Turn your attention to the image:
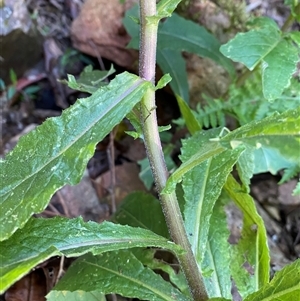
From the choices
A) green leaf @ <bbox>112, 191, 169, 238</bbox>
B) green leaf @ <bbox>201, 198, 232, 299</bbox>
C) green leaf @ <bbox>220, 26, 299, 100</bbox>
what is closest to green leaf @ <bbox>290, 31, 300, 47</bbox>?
green leaf @ <bbox>220, 26, 299, 100</bbox>

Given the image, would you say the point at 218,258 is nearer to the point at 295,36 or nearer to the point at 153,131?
the point at 153,131

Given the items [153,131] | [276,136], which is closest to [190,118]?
[153,131]

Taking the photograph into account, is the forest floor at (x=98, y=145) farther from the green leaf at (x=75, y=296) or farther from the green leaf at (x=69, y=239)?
the green leaf at (x=69, y=239)

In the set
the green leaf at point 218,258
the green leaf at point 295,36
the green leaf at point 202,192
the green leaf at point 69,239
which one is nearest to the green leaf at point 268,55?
the green leaf at point 295,36

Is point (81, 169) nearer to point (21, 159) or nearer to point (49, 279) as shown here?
point (21, 159)

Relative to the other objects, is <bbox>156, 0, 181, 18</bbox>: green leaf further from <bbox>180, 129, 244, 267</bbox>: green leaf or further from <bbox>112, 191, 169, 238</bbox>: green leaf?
<bbox>112, 191, 169, 238</bbox>: green leaf

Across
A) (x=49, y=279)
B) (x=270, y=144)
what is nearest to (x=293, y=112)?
(x=270, y=144)
